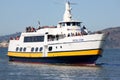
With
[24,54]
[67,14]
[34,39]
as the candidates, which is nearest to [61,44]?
[67,14]

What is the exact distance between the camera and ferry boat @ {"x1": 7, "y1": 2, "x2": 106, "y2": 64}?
184 feet

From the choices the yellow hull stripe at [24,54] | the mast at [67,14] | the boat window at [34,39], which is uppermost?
the mast at [67,14]

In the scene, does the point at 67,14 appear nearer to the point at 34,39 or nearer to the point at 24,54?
the point at 34,39

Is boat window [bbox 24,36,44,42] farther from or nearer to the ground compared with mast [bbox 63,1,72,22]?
nearer to the ground

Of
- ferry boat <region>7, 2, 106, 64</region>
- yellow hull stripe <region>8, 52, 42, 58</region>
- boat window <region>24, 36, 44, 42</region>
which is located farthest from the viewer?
yellow hull stripe <region>8, 52, 42, 58</region>

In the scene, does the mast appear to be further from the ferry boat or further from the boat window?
the boat window

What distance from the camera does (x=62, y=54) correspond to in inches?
2281

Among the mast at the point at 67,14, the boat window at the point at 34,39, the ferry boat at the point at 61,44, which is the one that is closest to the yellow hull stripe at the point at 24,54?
the ferry boat at the point at 61,44

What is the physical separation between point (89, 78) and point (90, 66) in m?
12.8

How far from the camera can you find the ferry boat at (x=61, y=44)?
5594 centimetres

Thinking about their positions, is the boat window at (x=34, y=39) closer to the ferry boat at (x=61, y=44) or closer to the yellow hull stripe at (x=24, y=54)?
the ferry boat at (x=61, y=44)

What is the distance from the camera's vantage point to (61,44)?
58.1m

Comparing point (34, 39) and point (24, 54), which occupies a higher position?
point (34, 39)

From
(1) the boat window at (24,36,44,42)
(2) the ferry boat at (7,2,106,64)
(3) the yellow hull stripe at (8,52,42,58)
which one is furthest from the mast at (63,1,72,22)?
(3) the yellow hull stripe at (8,52,42,58)
